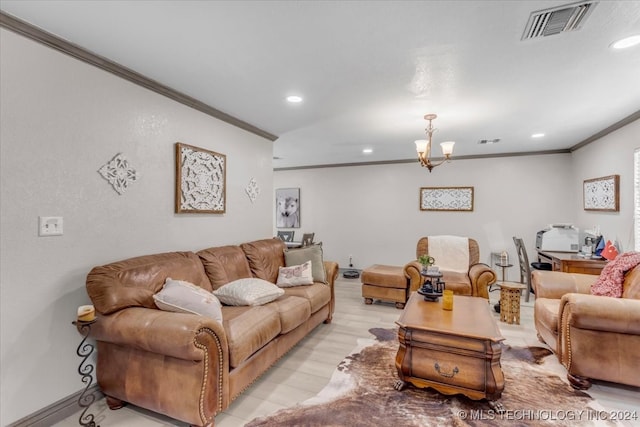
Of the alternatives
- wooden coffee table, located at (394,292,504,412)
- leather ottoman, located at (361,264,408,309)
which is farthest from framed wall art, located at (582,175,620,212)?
wooden coffee table, located at (394,292,504,412)

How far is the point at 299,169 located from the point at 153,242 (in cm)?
489

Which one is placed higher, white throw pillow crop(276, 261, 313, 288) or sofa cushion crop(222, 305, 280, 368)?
white throw pillow crop(276, 261, 313, 288)

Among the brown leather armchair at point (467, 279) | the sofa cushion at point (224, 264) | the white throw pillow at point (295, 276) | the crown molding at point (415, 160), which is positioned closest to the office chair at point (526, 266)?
the brown leather armchair at point (467, 279)

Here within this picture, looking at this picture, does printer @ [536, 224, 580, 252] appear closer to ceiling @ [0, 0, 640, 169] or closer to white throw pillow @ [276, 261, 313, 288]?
ceiling @ [0, 0, 640, 169]

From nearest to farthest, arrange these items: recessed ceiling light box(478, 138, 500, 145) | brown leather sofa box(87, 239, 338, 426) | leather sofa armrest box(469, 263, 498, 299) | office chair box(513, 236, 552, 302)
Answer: brown leather sofa box(87, 239, 338, 426), leather sofa armrest box(469, 263, 498, 299), office chair box(513, 236, 552, 302), recessed ceiling light box(478, 138, 500, 145)

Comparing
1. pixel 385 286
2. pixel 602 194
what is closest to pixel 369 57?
pixel 385 286

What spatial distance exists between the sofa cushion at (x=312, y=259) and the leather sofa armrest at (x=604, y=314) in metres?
2.35

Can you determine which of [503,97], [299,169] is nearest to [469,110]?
[503,97]

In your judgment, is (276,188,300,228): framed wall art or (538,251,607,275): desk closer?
(538,251,607,275): desk

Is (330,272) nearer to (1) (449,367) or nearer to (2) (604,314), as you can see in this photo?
(1) (449,367)

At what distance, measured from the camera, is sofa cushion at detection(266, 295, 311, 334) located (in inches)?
103

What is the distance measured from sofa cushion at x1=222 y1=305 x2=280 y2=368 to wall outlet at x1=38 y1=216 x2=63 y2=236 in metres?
1.29

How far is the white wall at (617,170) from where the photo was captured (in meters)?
3.47

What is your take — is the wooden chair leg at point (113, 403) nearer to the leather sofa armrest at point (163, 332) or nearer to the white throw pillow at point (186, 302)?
the leather sofa armrest at point (163, 332)
